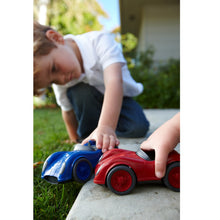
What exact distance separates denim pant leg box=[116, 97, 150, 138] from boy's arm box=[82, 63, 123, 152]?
519 mm

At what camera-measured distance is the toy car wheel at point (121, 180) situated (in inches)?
33.7

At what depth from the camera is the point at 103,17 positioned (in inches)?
404

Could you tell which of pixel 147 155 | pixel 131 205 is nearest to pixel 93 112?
pixel 147 155

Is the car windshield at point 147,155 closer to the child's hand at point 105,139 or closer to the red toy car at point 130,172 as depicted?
the red toy car at point 130,172

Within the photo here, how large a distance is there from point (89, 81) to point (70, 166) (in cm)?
118

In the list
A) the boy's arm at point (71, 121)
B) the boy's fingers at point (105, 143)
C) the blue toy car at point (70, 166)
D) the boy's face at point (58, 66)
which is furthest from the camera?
the boy's arm at point (71, 121)

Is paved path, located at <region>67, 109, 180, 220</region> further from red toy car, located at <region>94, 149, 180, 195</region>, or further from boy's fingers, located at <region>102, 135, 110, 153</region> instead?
boy's fingers, located at <region>102, 135, 110, 153</region>

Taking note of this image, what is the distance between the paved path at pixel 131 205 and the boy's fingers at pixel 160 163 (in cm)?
8

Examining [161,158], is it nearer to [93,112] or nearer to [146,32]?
[93,112]

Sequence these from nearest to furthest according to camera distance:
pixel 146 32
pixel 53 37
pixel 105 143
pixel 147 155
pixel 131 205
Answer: pixel 131 205, pixel 147 155, pixel 105 143, pixel 53 37, pixel 146 32

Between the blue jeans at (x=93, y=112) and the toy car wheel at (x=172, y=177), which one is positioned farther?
the blue jeans at (x=93, y=112)

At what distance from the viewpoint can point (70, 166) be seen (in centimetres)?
98

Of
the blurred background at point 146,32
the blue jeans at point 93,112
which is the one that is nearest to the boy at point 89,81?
the blue jeans at point 93,112
